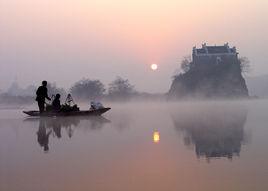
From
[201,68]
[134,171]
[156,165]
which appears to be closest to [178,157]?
[156,165]

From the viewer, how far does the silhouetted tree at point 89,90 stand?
13138 centimetres

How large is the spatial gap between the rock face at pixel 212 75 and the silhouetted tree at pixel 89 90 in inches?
1099

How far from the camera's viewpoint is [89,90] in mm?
132250

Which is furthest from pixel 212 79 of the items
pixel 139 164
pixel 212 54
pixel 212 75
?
pixel 139 164

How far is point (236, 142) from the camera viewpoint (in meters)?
11.3

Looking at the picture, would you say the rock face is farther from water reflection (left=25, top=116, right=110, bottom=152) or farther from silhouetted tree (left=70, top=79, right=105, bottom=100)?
water reflection (left=25, top=116, right=110, bottom=152)

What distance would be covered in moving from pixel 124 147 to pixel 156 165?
3065 millimetres

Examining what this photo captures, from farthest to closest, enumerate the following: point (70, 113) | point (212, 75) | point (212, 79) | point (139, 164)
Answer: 1. point (212, 75)
2. point (212, 79)
3. point (70, 113)
4. point (139, 164)

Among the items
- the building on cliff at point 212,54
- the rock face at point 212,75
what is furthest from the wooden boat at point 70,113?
the building on cliff at point 212,54

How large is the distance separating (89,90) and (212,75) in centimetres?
4112

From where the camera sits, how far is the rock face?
115438 millimetres

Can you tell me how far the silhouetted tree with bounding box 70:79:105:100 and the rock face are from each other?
1099 inches

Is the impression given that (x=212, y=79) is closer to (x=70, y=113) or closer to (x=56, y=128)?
(x=70, y=113)

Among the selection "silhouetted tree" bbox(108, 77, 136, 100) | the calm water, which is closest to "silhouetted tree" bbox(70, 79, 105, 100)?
"silhouetted tree" bbox(108, 77, 136, 100)
